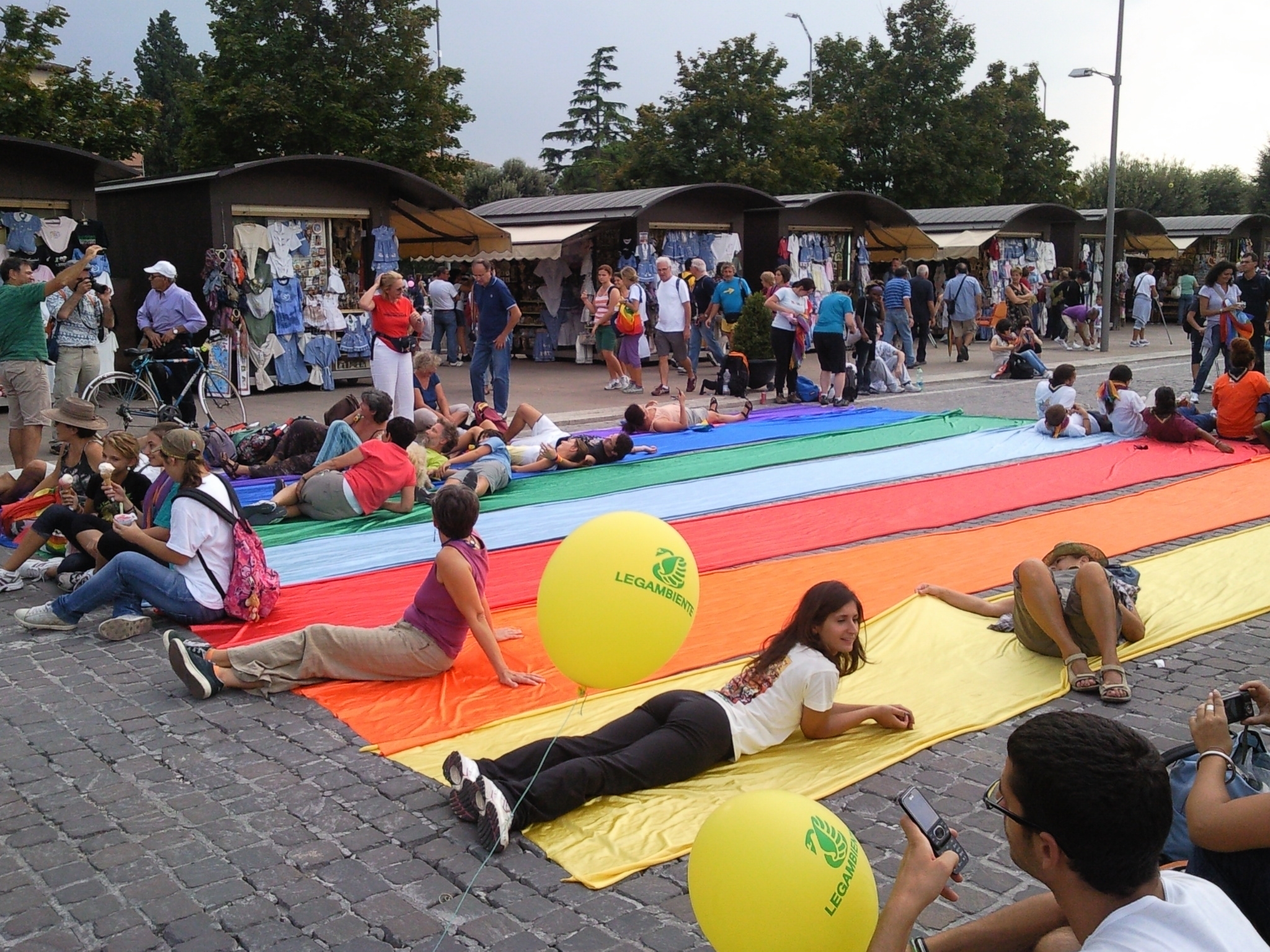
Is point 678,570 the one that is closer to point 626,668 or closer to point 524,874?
point 626,668

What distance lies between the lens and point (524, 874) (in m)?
3.73

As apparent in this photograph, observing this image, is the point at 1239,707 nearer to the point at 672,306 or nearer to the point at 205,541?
the point at 205,541

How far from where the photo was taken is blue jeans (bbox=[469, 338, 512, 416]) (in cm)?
1355

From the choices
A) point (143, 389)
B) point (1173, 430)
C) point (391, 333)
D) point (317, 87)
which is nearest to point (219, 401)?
point (143, 389)

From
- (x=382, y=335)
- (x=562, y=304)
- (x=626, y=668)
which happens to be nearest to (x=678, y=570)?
(x=626, y=668)

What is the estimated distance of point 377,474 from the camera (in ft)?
29.0

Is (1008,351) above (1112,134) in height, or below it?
below

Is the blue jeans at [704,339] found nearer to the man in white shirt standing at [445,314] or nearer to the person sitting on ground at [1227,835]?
the man in white shirt standing at [445,314]

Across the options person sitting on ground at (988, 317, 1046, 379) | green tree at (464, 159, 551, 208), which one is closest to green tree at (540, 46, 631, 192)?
green tree at (464, 159, 551, 208)

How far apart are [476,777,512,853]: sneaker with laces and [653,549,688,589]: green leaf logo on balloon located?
36.9 inches

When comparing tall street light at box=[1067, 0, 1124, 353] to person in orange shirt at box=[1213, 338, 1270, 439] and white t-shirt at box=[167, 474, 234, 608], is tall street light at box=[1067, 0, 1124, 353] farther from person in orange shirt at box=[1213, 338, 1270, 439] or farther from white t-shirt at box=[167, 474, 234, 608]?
white t-shirt at box=[167, 474, 234, 608]

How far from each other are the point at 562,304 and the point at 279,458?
13053mm

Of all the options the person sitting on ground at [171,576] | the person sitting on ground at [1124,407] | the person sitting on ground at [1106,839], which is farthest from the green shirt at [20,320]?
the person sitting on ground at [1124,407]

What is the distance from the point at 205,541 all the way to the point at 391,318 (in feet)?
18.1
